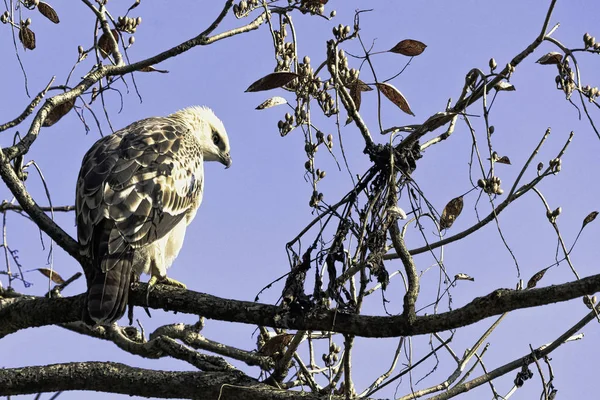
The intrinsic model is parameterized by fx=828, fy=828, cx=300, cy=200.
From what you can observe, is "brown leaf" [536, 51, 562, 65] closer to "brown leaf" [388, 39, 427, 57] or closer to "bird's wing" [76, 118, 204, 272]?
"brown leaf" [388, 39, 427, 57]

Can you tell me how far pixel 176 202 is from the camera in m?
6.14

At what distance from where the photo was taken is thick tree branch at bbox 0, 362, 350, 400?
4430 mm

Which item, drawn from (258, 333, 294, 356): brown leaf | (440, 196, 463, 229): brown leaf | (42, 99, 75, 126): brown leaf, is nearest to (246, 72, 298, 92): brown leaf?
(440, 196, 463, 229): brown leaf

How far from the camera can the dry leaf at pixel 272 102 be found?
4.41 m

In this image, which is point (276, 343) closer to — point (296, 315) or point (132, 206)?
point (296, 315)

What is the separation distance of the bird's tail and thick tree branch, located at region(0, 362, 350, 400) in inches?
13.0

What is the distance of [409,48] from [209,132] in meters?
4.33

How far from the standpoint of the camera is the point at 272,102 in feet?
14.6

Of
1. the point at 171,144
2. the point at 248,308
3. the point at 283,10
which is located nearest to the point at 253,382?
the point at 248,308

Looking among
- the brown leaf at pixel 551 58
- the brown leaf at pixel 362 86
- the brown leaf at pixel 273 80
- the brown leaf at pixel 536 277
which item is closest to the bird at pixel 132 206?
the brown leaf at pixel 273 80

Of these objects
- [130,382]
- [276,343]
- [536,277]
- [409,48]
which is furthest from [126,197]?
[536,277]

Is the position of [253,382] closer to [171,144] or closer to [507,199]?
[507,199]

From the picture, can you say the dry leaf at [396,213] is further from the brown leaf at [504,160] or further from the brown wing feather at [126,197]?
the brown wing feather at [126,197]

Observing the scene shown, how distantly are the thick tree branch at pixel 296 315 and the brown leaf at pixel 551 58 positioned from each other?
119 cm
